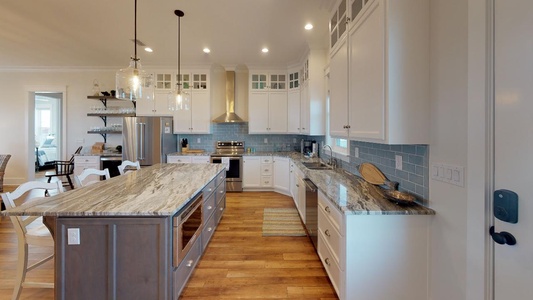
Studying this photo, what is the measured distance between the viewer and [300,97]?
489cm

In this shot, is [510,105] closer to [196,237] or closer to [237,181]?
[196,237]

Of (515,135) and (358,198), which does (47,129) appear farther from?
(515,135)

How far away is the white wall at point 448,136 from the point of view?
1235mm

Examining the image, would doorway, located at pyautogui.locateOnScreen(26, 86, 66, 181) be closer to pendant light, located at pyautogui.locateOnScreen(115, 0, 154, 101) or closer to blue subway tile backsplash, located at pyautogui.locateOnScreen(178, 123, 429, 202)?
pendant light, located at pyautogui.locateOnScreen(115, 0, 154, 101)

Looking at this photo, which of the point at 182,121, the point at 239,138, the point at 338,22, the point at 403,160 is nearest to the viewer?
the point at 403,160

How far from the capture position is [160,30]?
3395 mm

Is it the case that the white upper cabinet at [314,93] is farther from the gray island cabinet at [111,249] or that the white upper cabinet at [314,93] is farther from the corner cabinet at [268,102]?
the gray island cabinet at [111,249]

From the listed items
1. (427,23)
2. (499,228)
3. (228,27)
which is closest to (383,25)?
(427,23)

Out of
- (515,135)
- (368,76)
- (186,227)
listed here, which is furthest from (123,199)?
(515,135)

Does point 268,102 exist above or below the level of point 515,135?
above

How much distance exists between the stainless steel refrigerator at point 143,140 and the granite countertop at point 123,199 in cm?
245

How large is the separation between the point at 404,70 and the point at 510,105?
625 millimetres

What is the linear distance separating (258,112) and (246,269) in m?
3.71

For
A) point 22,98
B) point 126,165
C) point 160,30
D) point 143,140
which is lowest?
point 126,165
